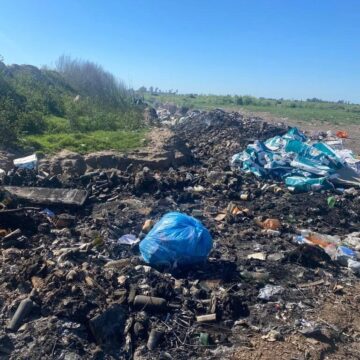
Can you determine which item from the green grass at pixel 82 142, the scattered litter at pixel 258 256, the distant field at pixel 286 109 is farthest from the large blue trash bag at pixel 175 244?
the distant field at pixel 286 109

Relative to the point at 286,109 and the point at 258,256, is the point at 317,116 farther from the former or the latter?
the point at 258,256

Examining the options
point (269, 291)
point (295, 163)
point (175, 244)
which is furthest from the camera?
point (295, 163)

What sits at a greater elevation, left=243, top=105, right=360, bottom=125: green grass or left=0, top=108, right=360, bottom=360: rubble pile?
left=243, top=105, right=360, bottom=125: green grass

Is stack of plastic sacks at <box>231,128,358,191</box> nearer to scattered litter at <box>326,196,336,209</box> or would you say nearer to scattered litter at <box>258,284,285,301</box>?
scattered litter at <box>326,196,336,209</box>

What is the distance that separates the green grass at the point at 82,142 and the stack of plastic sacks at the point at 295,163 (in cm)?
309

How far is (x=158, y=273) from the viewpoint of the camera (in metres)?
4.45

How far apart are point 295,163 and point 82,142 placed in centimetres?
571

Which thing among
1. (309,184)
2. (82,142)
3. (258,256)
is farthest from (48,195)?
(309,184)

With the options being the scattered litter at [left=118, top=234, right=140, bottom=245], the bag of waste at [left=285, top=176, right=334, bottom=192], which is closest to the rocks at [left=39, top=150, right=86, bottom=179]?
the scattered litter at [left=118, top=234, right=140, bottom=245]

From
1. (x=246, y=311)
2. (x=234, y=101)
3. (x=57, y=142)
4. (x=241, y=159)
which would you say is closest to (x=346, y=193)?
(x=241, y=159)

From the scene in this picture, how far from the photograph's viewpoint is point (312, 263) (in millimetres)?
5164

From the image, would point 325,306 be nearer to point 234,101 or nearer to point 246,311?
point 246,311

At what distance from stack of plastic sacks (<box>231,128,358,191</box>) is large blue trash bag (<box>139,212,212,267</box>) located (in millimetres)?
4846

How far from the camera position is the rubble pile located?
3436mm
